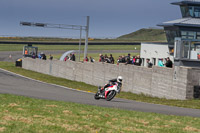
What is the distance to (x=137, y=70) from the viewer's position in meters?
27.8

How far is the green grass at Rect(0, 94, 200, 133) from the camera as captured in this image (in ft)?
30.2

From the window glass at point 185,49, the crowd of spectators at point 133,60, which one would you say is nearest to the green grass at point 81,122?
the window glass at point 185,49

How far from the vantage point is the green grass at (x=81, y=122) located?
9.21 m

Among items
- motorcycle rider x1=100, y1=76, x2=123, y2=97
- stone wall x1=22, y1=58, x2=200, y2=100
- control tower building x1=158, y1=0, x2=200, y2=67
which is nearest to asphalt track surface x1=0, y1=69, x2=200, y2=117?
motorcycle rider x1=100, y1=76, x2=123, y2=97

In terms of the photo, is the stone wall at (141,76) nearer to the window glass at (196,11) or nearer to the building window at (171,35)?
the building window at (171,35)

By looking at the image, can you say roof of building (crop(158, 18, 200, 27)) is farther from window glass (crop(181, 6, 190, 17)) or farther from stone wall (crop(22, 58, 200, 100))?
stone wall (crop(22, 58, 200, 100))

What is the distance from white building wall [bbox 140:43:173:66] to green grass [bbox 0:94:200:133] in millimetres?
31576

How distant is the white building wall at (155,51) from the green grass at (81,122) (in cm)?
3158

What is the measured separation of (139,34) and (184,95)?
6335 inches

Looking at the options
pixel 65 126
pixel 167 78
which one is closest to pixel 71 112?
pixel 65 126

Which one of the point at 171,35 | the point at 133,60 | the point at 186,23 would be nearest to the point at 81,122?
the point at 133,60

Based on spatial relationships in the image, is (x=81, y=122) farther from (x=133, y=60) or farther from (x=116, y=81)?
(x=133, y=60)

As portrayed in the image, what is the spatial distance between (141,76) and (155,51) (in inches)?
741

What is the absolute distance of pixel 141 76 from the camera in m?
27.2
